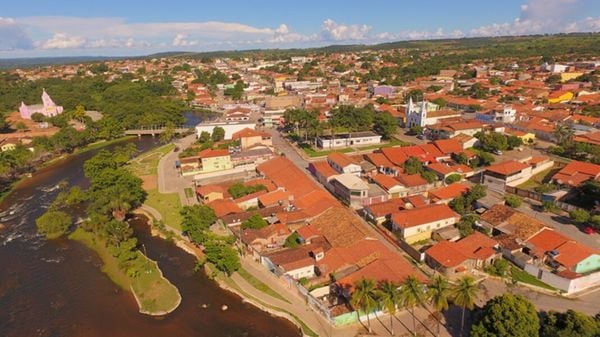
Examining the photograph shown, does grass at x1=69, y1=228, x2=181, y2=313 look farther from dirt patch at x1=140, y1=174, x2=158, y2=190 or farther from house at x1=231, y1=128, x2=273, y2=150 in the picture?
house at x1=231, y1=128, x2=273, y2=150

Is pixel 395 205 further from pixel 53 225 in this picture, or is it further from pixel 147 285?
pixel 53 225

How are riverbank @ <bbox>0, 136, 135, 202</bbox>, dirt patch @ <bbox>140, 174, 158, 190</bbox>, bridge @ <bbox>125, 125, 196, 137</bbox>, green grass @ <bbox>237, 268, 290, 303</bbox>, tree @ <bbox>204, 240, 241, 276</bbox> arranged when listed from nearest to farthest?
green grass @ <bbox>237, 268, 290, 303</bbox> → tree @ <bbox>204, 240, 241, 276</bbox> → dirt patch @ <bbox>140, 174, 158, 190</bbox> → riverbank @ <bbox>0, 136, 135, 202</bbox> → bridge @ <bbox>125, 125, 196, 137</bbox>

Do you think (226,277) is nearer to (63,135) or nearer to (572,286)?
(572,286)

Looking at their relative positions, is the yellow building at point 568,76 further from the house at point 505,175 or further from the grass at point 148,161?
the grass at point 148,161

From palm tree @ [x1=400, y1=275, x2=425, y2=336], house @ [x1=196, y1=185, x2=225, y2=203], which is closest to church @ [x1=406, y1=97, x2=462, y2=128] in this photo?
house @ [x1=196, y1=185, x2=225, y2=203]

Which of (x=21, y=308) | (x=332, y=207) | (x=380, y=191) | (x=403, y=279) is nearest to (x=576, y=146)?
(x=380, y=191)

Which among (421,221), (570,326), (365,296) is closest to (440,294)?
(365,296)
